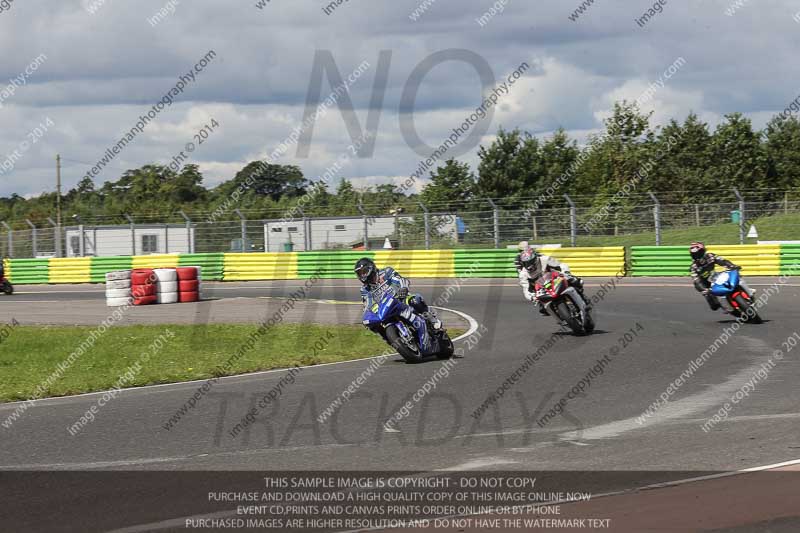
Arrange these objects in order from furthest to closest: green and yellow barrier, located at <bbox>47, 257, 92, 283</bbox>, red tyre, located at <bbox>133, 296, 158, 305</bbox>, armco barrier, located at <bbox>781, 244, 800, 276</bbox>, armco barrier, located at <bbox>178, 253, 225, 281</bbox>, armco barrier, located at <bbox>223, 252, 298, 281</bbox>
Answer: green and yellow barrier, located at <bbox>47, 257, 92, 283</bbox>, armco barrier, located at <bbox>178, 253, 225, 281</bbox>, armco barrier, located at <bbox>223, 252, 298, 281</bbox>, armco barrier, located at <bbox>781, 244, 800, 276</bbox>, red tyre, located at <bbox>133, 296, 158, 305</bbox>

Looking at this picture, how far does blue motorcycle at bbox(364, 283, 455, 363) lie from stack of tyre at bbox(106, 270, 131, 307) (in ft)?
42.8

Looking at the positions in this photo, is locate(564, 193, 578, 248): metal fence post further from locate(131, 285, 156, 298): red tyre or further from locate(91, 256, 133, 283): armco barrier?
locate(91, 256, 133, 283): armco barrier

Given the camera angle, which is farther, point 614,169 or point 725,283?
point 614,169

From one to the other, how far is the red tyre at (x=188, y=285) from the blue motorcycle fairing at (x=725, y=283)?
13.3 meters

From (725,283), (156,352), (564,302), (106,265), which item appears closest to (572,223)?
(725,283)

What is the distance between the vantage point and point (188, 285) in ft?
83.6

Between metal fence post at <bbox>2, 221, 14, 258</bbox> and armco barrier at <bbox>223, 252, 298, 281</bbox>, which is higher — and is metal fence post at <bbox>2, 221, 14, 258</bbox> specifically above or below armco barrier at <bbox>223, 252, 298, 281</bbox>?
above

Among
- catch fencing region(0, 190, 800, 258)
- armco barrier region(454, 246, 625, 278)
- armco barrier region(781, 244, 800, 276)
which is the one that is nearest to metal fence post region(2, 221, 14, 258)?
catch fencing region(0, 190, 800, 258)

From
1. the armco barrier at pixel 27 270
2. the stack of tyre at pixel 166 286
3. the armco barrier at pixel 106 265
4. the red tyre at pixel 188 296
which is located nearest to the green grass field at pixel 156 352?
the stack of tyre at pixel 166 286

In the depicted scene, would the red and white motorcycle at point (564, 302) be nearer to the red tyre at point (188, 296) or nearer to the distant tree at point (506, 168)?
the red tyre at point (188, 296)

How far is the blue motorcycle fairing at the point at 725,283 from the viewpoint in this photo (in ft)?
54.8

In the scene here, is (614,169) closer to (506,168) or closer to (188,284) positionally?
(506,168)

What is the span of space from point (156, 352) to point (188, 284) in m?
9.57

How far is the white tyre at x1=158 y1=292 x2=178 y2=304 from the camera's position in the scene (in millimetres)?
25172
